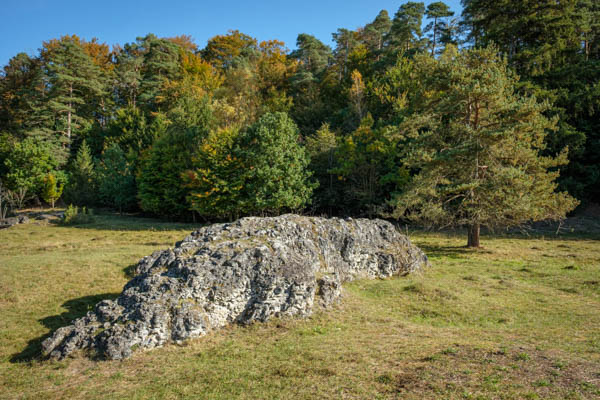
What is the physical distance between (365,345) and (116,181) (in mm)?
44541

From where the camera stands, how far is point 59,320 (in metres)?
10.7

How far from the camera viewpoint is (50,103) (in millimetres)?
49812

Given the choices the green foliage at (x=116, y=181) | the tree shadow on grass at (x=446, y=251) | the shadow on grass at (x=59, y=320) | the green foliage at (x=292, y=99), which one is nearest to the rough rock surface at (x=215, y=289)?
the shadow on grass at (x=59, y=320)

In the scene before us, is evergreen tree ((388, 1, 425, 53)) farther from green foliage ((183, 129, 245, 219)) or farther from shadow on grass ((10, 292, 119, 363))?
shadow on grass ((10, 292, 119, 363))

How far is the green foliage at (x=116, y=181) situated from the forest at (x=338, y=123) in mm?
206

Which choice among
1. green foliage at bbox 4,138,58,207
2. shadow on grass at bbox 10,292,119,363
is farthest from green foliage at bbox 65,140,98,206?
shadow on grass at bbox 10,292,119,363

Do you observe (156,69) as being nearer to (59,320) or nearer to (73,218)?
(73,218)

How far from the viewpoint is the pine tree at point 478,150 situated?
18.1 m

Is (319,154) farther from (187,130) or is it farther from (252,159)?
(187,130)

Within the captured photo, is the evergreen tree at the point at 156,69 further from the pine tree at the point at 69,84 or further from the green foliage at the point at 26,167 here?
the green foliage at the point at 26,167

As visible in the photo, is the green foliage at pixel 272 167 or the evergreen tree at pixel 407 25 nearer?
the green foliage at pixel 272 167

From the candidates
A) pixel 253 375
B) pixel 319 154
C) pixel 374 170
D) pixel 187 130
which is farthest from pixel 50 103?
pixel 253 375

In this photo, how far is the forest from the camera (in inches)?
771

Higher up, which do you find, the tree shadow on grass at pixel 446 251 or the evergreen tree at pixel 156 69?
the evergreen tree at pixel 156 69
